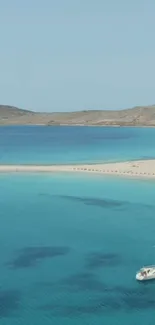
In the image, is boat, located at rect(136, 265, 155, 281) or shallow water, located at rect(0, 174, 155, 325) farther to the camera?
boat, located at rect(136, 265, 155, 281)

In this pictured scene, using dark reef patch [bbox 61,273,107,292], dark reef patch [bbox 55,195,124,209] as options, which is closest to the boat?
A: dark reef patch [bbox 61,273,107,292]

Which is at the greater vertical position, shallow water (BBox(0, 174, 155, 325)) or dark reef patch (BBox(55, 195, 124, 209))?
shallow water (BBox(0, 174, 155, 325))

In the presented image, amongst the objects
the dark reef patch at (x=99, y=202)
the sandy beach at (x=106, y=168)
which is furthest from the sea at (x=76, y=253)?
the sandy beach at (x=106, y=168)

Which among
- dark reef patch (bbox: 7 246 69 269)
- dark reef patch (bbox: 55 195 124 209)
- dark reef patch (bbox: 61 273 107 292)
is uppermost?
dark reef patch (bbox: 7 246 69 269)

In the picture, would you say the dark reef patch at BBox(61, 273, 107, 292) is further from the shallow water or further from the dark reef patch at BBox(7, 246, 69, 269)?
the dark reef patch at BBox(7, 246, 69, 269)

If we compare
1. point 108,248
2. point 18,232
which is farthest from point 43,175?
point 108,248

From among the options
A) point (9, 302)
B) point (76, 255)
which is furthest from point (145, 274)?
point (9, 302)

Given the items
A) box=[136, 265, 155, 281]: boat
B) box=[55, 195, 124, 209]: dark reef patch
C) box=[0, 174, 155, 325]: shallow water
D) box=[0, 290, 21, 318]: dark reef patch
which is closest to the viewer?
box=[0, 290, 21, 318]: dark reef patch

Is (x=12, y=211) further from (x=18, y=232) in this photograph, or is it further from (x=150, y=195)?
(x=150, y=195)
